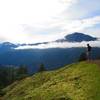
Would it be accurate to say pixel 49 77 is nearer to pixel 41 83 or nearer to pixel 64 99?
pixel 41 83

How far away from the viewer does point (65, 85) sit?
55469 mm

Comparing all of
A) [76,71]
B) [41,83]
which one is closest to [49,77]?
[41,83]

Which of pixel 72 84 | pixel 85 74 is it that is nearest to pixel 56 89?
pixel 72 84

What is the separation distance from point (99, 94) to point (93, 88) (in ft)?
9.79

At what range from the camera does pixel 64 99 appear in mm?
47938

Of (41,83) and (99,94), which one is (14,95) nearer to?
(41,83)

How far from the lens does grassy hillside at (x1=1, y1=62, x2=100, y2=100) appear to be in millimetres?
49319

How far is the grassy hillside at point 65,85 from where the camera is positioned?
49.3m

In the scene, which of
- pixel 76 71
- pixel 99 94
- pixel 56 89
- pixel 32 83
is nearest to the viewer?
pixel 99 94

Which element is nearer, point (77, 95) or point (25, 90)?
point (77, 95)

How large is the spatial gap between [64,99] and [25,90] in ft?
50.5

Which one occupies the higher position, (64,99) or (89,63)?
(89,63)

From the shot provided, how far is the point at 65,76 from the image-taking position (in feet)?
202

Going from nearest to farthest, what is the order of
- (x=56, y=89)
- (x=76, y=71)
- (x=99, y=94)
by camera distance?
(x=99, y=94) → (x=56, y=89) → (x=76, y=71)
